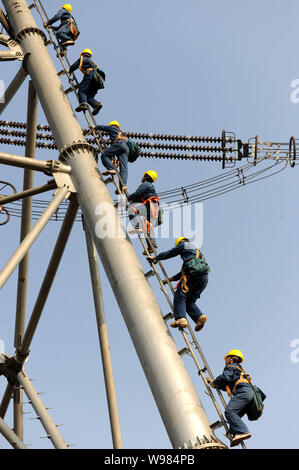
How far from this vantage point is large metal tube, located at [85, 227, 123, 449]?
515 inches

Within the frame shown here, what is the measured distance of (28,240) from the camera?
12.0 meters

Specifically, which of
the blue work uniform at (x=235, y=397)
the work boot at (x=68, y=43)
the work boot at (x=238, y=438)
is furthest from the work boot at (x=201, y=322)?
the work boot at (x=68, y=43)

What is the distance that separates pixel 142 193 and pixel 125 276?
244 centimetres

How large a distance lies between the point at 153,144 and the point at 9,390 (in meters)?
6.25

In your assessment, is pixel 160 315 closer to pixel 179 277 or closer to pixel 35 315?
pixel 179 277

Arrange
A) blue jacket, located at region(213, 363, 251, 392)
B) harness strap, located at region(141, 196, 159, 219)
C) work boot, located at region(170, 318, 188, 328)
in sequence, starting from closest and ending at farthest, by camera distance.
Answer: blue jacket, located at region(213, 363, 251, 392) → work boot, located at region(170, 318, 188, 328) → harness strap, located at region(141, 196, 159, 219)

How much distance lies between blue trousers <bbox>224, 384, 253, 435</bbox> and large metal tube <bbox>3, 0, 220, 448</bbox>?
1.78ft

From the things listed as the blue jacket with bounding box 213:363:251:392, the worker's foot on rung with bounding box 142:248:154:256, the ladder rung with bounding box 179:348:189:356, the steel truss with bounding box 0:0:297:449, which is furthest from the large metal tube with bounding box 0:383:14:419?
the ladder rung with bounding box 179:348:189:356

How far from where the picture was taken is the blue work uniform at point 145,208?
13.1m

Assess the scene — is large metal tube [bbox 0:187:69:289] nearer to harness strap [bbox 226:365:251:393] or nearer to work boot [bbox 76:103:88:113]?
work boot [bbox 76:103:88:113]

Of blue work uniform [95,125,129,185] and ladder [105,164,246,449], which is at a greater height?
blue work uniform [95,125,129,185]

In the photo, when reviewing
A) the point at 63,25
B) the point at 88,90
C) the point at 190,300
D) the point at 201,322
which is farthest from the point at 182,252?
the point at 63,25

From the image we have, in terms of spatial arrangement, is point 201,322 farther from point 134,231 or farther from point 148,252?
point 134,231

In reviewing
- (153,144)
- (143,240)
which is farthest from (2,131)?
(143,240)
